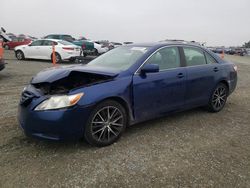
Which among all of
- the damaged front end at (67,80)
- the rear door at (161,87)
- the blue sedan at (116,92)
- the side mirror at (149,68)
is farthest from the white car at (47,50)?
the side mirror at (149,68)

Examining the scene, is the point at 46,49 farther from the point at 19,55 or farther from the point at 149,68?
the point at 149,68

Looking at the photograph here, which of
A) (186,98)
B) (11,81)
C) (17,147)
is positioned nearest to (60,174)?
(17,147)

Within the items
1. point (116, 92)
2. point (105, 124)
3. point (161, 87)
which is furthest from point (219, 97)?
point (105, 124)

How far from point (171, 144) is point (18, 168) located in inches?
83.8

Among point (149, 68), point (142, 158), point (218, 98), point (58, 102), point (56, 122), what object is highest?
point (149, 68)

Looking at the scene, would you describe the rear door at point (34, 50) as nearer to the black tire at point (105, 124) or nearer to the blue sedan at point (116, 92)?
the blue sedan at point (116, 92)

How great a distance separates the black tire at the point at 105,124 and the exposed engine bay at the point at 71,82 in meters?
0.39

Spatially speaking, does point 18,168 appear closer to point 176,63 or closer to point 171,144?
point 171,144

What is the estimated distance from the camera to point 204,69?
4762 mm

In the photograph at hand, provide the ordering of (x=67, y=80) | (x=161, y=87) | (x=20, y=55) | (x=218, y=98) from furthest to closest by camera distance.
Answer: (x=20, y=55) < (x=218, y=98) < (x=161, y=87) < (x=67, y=80)

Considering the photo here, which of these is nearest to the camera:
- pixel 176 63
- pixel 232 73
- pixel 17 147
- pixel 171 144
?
pixel 17 147

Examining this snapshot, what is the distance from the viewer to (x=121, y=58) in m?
4.22

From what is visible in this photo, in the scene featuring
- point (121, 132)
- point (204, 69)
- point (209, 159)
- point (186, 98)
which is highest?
point (204, 69)

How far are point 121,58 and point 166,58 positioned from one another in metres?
0.80
